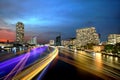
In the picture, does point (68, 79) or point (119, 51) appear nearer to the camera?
point (68, 79)

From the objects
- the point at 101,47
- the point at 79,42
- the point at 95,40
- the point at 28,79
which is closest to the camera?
the point at 28,79

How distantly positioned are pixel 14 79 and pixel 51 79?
242cm

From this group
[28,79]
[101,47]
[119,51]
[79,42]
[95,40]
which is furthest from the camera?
[79,42]

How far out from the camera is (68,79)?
14773 mm

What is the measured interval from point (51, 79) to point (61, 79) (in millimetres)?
661

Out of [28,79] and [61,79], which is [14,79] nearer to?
[28,79]

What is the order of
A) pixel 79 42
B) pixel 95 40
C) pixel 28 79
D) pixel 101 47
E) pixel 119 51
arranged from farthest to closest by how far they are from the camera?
pixel 79 42 → pixel 95 40 → pixel 101 47 → pixel 119 51 → pixel 28 79

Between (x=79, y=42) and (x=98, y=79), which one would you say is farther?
(x=79, y=42)

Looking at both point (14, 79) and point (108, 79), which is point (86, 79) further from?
point (14, 79)

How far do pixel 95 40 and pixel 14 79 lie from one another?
14561 cm

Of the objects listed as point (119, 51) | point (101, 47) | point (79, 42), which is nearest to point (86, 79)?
point (119, 51)

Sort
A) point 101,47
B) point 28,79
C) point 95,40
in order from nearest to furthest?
point 28,79 < point 101,47 < point 95,40

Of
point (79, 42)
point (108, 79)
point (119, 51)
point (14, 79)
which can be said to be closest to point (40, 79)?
point (14, 79)

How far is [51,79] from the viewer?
48.4 ft
